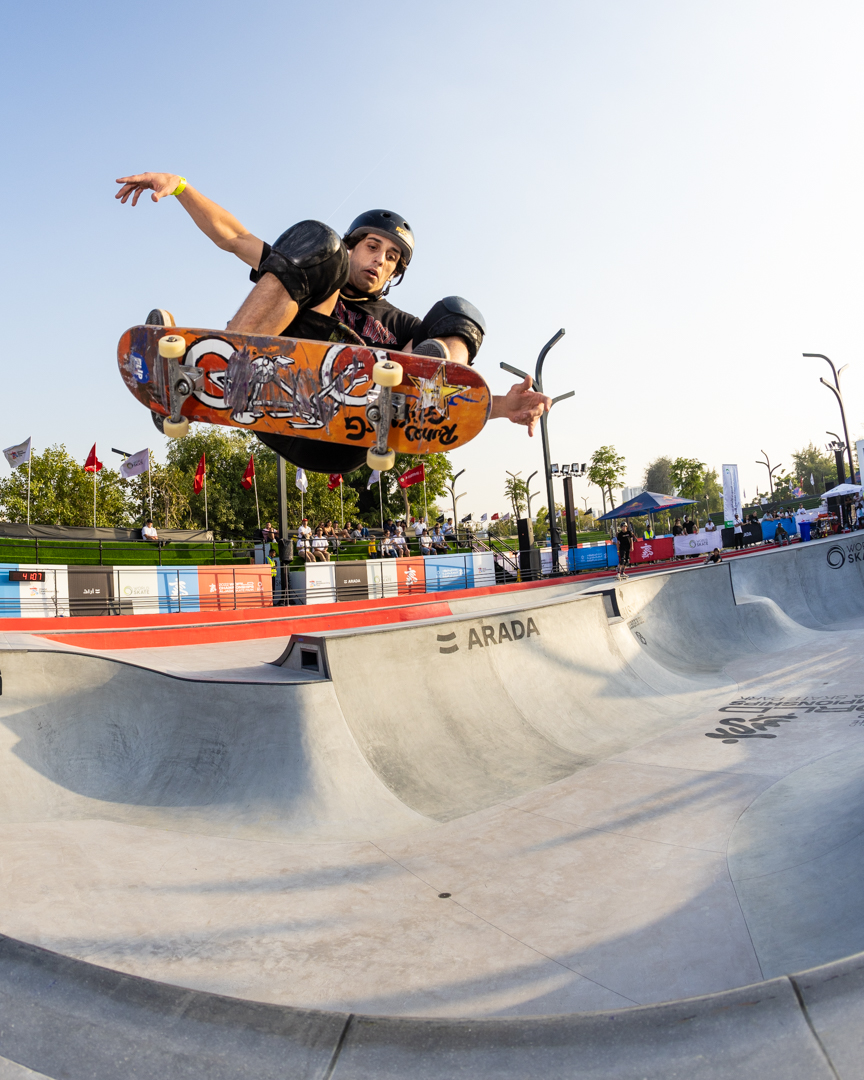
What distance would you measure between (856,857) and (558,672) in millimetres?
4503

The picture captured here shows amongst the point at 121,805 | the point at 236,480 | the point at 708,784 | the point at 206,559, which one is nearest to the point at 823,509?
the point at 206,559

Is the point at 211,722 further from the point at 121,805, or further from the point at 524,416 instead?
the point at 524,416

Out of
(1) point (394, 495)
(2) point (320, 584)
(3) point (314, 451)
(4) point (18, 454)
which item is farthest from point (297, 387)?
(1) point (394, 495)

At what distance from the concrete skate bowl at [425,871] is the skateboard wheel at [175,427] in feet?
7.65

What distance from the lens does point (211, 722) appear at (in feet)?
18.5

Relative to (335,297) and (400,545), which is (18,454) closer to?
(400,545)

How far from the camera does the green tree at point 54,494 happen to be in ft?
126

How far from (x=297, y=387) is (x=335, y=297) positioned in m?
0.74

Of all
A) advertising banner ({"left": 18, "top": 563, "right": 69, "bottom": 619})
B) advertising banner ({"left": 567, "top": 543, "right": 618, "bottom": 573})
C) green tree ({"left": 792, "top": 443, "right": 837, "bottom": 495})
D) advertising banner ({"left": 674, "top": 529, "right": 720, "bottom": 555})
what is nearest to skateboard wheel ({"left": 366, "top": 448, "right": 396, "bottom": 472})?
advertising banner ({"left": 18, "top": 563, "right": 69, "bottom": 619})

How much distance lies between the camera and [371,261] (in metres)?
4.91

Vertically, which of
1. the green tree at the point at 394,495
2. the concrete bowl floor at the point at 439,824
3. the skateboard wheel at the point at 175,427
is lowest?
the concrete bowl floor at the point at 439,824

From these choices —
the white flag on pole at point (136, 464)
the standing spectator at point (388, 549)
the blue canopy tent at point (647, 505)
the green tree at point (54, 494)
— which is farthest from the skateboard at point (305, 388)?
the green tree at point (54, 494)

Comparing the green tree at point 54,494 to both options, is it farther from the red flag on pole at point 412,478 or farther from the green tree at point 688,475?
the green tree at point 688,475

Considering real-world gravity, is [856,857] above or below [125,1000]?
below
